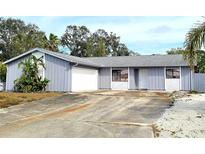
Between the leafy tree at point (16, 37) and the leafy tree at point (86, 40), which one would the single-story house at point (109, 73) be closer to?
the leafy tree at point (16, 37)

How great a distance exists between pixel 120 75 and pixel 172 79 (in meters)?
4.95

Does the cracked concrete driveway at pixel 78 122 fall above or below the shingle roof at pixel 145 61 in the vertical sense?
below

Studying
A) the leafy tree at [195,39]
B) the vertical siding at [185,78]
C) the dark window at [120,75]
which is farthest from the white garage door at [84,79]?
the leafy tree at [195,39]

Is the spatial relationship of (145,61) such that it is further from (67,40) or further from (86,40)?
(67,40)

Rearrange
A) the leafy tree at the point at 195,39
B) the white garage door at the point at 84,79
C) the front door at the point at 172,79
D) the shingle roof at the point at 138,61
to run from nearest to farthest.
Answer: the leafy tree at the point at 195,39
the white garage door at the point at 84,79
the front door at the point at 172,79
the shingle roof at the point at 138,61

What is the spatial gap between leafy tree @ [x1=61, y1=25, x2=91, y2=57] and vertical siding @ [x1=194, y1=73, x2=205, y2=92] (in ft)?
118

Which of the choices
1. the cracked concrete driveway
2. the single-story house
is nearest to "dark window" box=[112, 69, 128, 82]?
the single-story house

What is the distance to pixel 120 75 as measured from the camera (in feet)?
84.3

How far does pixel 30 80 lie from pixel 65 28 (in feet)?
136

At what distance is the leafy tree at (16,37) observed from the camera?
155 ft

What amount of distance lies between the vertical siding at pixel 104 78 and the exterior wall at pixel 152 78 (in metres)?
3.08
